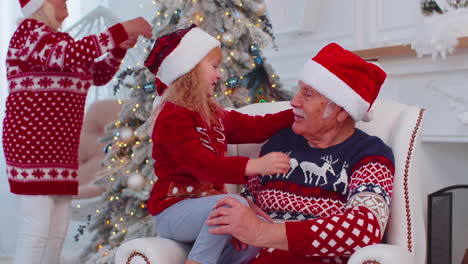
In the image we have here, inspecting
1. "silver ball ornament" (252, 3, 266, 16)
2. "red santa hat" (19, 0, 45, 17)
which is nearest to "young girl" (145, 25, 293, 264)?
"red santa hat" (19, 0, 45, 17)

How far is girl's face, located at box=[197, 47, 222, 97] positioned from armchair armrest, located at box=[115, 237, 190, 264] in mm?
497

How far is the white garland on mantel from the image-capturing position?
2779 millimetres

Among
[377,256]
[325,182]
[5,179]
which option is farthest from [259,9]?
[5,179]

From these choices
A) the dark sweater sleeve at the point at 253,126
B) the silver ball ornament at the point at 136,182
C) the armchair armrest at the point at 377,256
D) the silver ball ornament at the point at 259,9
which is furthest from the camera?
the silver ball ornament at the point at 259,9

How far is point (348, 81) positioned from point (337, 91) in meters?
0.05

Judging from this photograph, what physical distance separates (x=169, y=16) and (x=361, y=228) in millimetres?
1687

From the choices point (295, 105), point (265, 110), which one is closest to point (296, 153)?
point (295, 105)

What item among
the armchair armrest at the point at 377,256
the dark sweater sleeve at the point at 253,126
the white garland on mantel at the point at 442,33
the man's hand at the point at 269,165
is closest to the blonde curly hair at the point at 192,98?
the dark sweater sleeve at the point at 253,126

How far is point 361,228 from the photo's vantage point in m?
1.45

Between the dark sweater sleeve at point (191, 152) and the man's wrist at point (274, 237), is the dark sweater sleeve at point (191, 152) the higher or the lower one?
the higher one

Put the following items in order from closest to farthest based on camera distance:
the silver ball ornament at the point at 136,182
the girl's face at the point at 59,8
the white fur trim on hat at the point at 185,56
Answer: the white fur trim on hat at the point at 185,56 < the girl's face at the point at 59,8 < the silver ball ornament at the point at 136,182

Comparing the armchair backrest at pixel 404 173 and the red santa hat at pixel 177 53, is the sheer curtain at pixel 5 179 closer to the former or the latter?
the red santa hat at pixel 177 53

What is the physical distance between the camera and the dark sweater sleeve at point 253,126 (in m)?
1.92

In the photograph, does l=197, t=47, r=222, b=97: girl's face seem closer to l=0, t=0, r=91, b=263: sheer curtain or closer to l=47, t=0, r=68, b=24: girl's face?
l=47, t=0, r=68, b=24: girl's face
